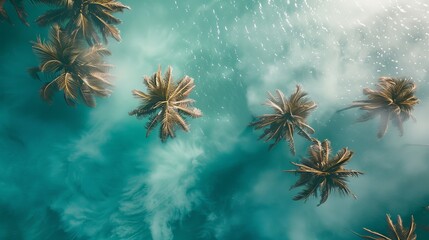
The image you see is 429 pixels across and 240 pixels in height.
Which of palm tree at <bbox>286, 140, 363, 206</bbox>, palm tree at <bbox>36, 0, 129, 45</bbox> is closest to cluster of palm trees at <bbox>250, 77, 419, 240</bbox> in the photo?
palm tree at <bbox>286, 140, 363, 206</bbox>

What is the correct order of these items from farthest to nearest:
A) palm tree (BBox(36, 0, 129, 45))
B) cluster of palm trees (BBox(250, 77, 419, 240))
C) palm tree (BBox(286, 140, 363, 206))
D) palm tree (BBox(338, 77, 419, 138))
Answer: palm tree (BBox(338, 77, 419, 138)) < cluster of palm trees (BBox(250, 77, 419, 240)) < palm tree (BBox(286, 140, 363, 206)) < palm tree (BBox(36, 0, 129, 45))

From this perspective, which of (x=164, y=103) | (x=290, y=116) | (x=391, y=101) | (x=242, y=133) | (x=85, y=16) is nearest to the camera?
(x=164, y=103)

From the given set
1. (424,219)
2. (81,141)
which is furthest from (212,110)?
(424,219)

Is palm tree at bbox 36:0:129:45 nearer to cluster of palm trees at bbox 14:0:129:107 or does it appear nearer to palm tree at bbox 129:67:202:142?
cluster of palm trees at bbox 14:0:129:107

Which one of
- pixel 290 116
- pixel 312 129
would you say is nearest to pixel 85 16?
pixel 290 116

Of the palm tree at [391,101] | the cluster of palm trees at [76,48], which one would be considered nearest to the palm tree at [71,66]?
the cluster of palm trees at [76,48]

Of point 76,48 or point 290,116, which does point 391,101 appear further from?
point 76,48

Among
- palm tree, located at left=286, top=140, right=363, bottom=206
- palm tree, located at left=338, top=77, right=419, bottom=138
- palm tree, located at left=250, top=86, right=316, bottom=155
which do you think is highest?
palm tree, located at left=250, top=86, right=316, bottom=155
